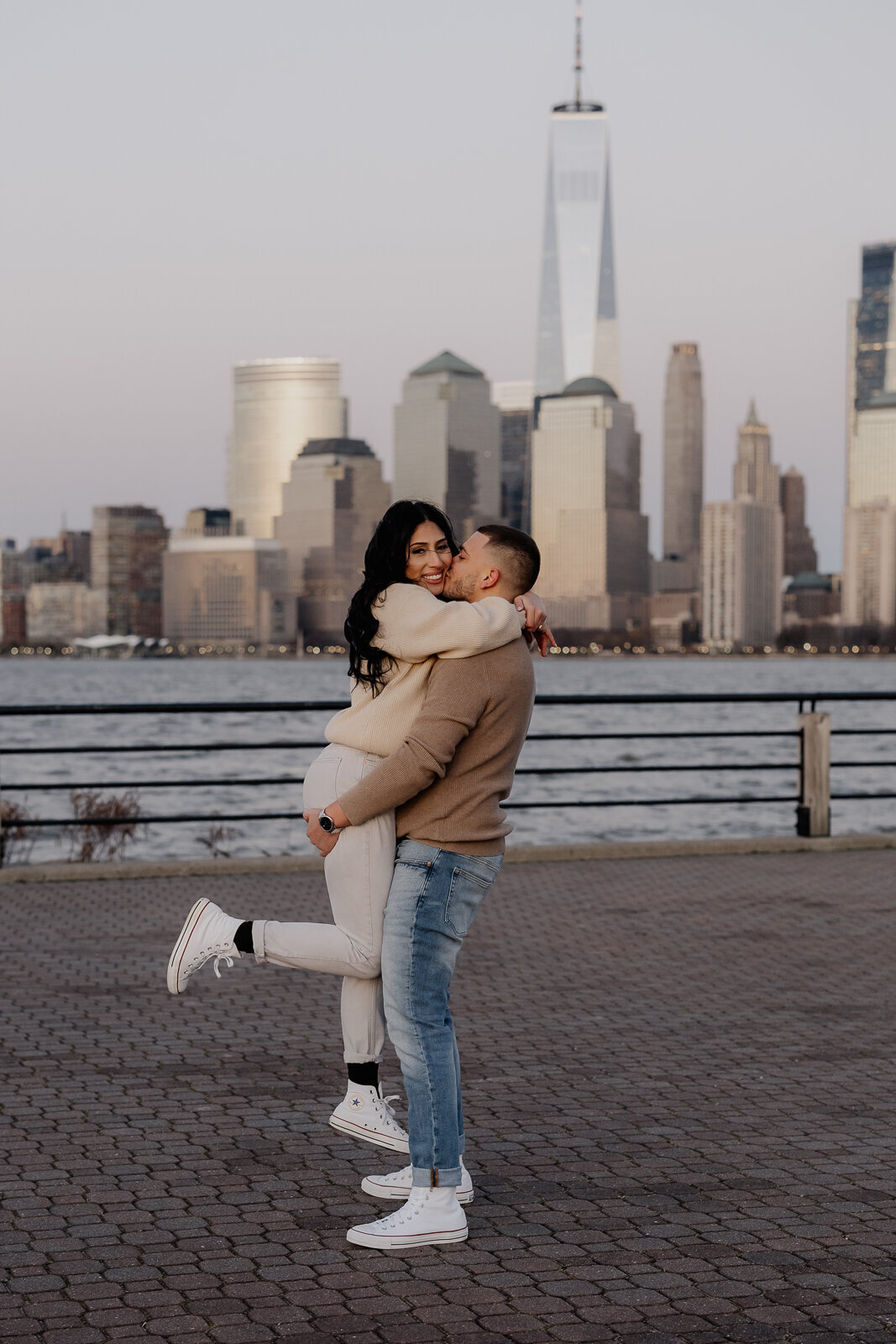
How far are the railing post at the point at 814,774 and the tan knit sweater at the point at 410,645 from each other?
8514 millimetres

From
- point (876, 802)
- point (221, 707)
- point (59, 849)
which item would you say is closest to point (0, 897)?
point (221, 707)

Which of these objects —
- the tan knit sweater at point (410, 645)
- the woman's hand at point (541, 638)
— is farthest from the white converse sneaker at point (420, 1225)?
the woman's hand at point (541, 638)

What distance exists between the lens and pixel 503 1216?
463 centimetres

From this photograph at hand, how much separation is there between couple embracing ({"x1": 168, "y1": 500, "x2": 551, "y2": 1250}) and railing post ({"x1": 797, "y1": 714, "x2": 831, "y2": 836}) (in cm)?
847

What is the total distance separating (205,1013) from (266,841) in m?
16.1

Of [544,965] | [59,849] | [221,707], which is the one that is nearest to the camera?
[544,965]

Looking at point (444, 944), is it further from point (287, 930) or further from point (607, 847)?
point (607, 847)

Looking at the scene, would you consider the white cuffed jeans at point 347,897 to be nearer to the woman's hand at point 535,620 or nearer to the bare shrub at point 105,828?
the woman's hand at point 535,620

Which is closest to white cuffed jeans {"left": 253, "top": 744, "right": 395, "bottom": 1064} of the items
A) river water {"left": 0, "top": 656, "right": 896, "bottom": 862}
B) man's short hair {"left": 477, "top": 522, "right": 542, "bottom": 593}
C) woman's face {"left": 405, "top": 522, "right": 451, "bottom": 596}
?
woman's face {"left": 405, "top": 522, "right": 451, "bottom": 596}

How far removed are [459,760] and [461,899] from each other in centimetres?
38

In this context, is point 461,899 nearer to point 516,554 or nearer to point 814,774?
point 516,554

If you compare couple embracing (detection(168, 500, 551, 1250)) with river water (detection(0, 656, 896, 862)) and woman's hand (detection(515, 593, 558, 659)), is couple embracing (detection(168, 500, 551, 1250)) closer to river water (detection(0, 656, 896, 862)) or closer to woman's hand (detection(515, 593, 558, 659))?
woman's hand (detection(515, 593, 558, 659))

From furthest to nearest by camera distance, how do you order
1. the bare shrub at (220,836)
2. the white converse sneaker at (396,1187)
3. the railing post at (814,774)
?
the bare shrub at (220,836) < the railing post at (814,774) < the white converse sneaker at (396,1187)

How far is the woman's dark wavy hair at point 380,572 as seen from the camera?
4.52 meters
